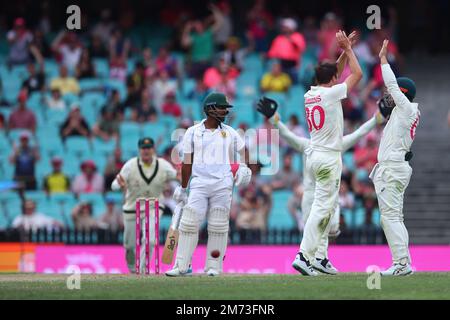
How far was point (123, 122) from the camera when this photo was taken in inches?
1231

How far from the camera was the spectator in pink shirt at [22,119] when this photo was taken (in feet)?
103

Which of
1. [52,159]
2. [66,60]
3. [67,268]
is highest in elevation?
[66,60]

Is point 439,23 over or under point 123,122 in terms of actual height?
over

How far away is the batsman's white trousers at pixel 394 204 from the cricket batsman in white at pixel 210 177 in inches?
74.2

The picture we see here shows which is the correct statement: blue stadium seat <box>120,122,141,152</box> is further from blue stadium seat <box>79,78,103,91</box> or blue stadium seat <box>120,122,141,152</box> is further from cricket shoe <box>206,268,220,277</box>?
cricket shoe <box>206,268,220,277</box>

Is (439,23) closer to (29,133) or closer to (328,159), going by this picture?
(29,133)

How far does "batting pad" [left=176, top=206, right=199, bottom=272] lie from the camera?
18453mm

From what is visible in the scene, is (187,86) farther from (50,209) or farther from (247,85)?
(50,209)

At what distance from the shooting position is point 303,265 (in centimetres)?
1783

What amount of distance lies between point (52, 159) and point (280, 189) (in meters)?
5.08

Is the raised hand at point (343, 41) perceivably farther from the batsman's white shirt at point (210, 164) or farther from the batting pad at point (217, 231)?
the batting pad at point (217, 231)

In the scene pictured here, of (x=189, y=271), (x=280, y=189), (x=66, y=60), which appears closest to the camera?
(x=189, y=271)
